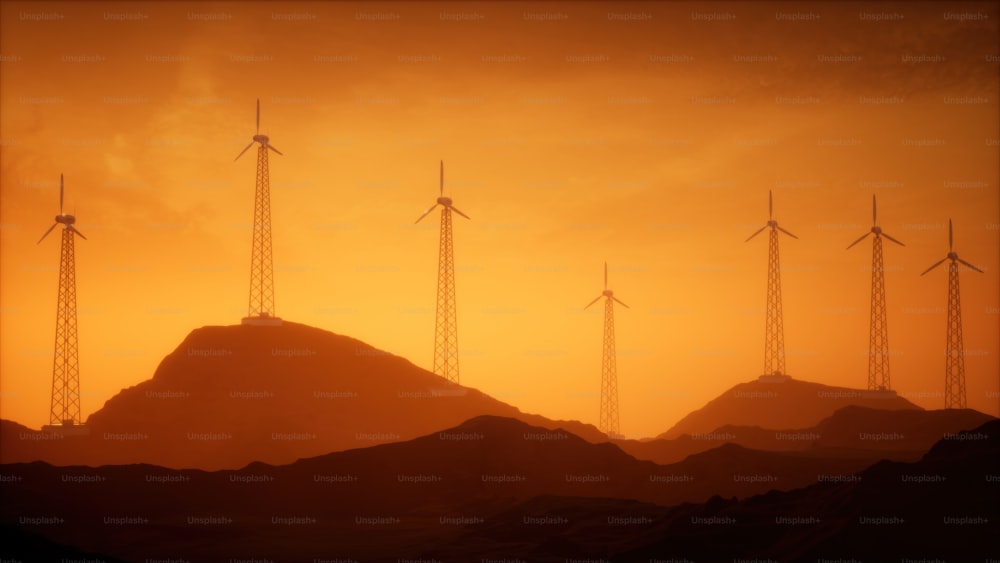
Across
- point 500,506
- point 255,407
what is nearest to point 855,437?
point 500,506

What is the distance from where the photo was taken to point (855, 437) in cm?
14512

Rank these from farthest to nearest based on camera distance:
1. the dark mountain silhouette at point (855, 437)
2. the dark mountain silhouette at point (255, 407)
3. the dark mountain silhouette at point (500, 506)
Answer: the dark mountain silhouette at point (855, 437), the dark mountain silhouette at point (255, 407), the dark mountain silhouette at point (500, 506)

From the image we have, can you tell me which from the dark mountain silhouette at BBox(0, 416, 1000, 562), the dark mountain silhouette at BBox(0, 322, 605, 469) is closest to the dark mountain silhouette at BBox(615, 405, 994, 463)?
the dark mountain silhouette at BBox(0, 416, 1000, 562)

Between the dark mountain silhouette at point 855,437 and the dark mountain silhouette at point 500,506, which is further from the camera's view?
the dark mountain silhouette at point 855,437

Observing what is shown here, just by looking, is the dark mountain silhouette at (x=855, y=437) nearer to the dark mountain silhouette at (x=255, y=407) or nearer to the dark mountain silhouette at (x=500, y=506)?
the dark mountain silhouette at (x=500, y=506)

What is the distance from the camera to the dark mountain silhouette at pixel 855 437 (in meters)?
129

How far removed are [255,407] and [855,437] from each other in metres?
82.6

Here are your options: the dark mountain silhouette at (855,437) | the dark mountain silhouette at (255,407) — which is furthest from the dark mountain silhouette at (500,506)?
the dark mountain silhouette at (855,437)

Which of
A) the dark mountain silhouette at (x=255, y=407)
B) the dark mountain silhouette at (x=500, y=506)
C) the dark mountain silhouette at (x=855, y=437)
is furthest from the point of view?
the dark mountain silhouette at (x=855, y=437)

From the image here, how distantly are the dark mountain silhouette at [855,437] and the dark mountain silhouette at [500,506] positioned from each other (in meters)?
22.3

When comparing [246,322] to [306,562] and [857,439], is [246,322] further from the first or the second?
[857,439]

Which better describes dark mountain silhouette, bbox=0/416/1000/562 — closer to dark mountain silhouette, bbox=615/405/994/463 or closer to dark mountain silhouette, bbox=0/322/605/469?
dark mountain silhouette, bbox=0/322/605/469

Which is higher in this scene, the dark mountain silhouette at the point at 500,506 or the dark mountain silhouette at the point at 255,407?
the dark mountain silhouette at the point at 255,407

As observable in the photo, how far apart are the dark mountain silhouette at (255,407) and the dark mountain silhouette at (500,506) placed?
51.4 ft
